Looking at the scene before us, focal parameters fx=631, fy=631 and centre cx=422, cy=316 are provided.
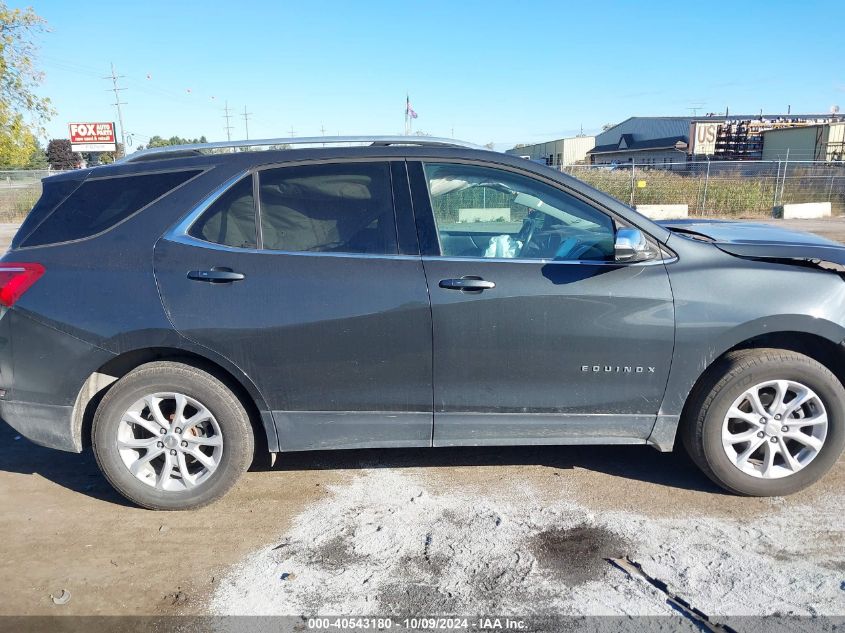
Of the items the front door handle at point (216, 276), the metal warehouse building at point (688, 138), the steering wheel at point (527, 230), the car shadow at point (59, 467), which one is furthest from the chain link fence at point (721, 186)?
the front door handle at point (216, 276)

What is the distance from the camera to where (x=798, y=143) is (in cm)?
3650

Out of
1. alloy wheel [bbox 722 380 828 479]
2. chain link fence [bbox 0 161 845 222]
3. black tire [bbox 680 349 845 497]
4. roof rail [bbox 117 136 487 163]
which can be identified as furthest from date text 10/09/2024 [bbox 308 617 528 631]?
chain link fence [bbox 0 161 845 222]

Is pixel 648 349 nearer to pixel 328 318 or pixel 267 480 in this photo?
pixel 328 318

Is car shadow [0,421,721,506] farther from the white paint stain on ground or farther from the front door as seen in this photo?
the front door

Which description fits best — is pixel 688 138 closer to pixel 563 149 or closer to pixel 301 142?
pixel 563 149

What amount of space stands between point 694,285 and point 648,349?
41cm

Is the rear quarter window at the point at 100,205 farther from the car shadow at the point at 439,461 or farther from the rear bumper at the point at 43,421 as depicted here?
the car shadow at the point at 439,461

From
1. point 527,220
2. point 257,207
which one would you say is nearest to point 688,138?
point 527,220

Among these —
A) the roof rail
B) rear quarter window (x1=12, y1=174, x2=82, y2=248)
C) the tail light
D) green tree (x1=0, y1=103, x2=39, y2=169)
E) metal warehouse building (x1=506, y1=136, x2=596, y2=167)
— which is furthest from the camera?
metal warehouse building (x1=506, y1=136, x2=596, y2=167)

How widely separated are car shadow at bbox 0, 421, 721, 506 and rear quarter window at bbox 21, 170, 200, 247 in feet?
4.96

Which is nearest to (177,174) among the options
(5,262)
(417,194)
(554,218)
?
(5,262)

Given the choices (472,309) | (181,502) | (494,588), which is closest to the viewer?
(494,588)

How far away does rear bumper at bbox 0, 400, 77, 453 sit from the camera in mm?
3393

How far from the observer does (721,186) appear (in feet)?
77.2
